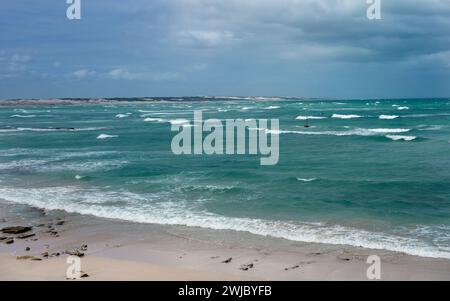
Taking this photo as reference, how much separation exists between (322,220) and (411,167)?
1146 centimetres

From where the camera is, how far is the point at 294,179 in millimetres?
22469

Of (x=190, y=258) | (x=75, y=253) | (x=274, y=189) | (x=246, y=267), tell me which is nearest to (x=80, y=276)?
(x=75, y=253)

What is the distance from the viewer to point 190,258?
1259 centimetres

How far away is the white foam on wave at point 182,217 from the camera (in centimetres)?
1350

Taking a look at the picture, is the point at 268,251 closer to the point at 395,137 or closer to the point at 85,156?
the point at 85,156

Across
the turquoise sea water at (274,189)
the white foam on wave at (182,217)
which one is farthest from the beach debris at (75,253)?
the turquoise sea water at (274,189)

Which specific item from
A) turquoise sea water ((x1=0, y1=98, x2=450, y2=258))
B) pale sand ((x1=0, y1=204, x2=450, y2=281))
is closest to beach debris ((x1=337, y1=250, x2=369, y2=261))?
pale sand ((x1=0, y1=204, x2=450, y2=281))

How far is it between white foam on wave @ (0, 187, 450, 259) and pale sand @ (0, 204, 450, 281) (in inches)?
21.0

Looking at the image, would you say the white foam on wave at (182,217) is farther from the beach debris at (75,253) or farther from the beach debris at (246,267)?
the beach debris at (75,253)

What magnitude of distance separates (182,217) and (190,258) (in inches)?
166

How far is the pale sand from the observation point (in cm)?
1120

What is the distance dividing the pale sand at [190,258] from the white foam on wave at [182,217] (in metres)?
0.53

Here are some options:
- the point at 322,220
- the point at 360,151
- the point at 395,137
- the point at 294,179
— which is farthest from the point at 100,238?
the point at 395,137

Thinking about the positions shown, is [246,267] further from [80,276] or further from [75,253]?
[75,253]
